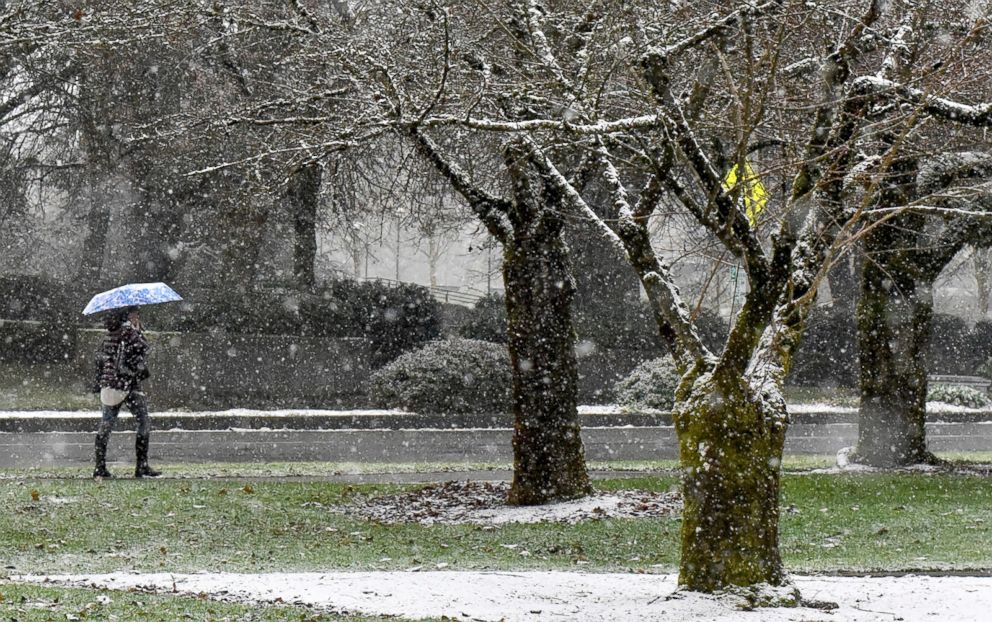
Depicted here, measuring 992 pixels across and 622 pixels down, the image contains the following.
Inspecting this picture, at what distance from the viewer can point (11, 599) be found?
6.16m

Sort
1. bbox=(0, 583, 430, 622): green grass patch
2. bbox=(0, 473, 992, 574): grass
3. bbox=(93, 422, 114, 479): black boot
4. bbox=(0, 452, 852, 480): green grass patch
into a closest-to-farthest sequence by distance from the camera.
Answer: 1. bbox=(0, 583, 430, 622): green grass patch
2. bbox=(0, 473, 992, 574): grass
3. bbox=(93, 422, 114, 479): black boot
4. bbox=(0, 452, 852, 480): green grass patch

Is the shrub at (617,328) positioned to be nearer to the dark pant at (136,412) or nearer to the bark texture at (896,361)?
the bark texture at (896,361)

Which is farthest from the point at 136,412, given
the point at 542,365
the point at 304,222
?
the point at 304,222

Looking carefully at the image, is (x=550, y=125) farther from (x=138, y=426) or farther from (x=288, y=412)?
(x=288, y=412)

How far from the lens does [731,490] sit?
621 cm

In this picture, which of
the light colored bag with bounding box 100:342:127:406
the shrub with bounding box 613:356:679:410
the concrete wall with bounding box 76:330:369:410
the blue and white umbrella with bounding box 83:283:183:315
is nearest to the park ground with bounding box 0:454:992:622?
the light colored bag with bounding box 100:342:127:406

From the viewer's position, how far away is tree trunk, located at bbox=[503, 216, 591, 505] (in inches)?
409

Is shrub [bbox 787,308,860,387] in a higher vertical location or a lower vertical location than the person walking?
higher

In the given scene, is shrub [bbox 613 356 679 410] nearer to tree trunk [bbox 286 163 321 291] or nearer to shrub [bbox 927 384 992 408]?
tree trunk [bbox 286 163 321 291]

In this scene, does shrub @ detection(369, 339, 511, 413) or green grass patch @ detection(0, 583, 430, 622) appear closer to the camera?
green grass patch @ detection(0, 583, 430, 622)

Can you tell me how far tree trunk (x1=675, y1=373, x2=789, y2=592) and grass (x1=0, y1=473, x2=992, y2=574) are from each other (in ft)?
6.29

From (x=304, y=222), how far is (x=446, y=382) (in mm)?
6543

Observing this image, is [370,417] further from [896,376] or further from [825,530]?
[825,530]

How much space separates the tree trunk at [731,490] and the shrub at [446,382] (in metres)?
15.1
